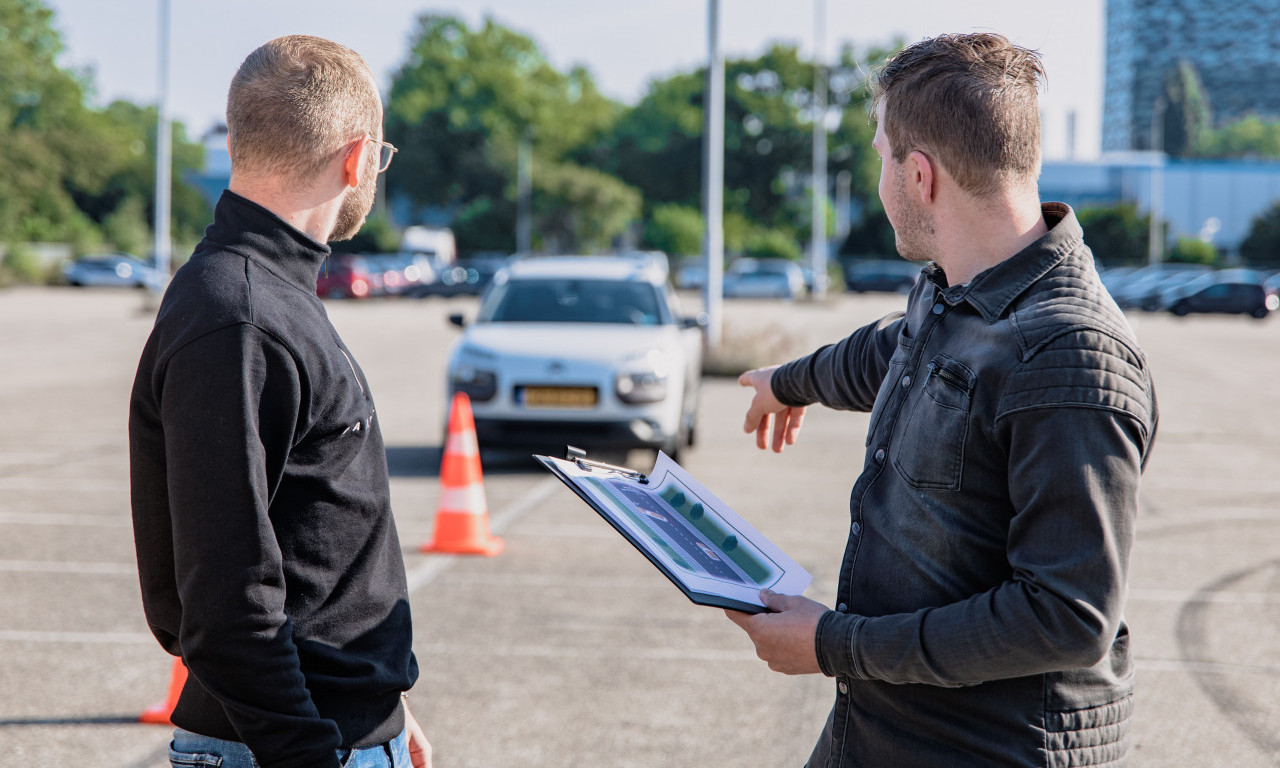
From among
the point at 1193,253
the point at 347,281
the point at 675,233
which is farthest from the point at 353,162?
the point at 1193,253

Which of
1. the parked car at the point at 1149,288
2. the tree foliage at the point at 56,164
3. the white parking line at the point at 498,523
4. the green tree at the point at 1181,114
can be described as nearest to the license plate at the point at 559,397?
the white parking line at the point at 498,523

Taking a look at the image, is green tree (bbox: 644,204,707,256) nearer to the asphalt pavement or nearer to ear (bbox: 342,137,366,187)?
the asphalt pavement

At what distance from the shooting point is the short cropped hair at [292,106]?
196 centimetres

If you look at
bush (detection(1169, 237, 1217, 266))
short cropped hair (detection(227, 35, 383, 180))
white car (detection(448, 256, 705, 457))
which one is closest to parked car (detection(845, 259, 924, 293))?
bush (detection(1169, 237, 1217, 266))

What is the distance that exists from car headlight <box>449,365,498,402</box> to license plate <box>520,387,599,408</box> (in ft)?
0.83

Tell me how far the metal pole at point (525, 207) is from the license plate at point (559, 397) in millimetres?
61046

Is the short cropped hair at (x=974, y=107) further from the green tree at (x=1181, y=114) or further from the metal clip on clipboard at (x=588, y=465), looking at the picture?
the green tree at (x=1181, y=114)

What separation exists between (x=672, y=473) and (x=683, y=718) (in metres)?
2.52

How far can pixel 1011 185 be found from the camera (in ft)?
6.31

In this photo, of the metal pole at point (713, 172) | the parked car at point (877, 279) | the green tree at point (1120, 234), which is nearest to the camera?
the metal pole at point (713, 172)

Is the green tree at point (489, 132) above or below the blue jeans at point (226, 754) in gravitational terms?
above

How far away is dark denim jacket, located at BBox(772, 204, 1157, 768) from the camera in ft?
5.64

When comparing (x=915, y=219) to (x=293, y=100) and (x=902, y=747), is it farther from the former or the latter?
(x=293, y=100)

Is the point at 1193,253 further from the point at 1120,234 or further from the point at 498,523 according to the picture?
the point at 498,523
